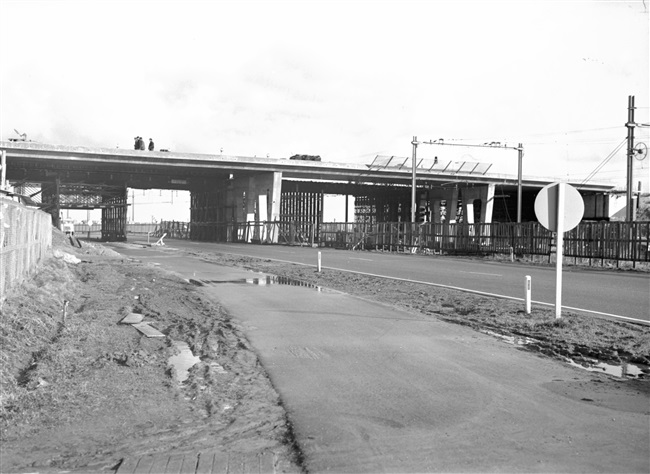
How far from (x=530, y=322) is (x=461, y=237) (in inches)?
1282

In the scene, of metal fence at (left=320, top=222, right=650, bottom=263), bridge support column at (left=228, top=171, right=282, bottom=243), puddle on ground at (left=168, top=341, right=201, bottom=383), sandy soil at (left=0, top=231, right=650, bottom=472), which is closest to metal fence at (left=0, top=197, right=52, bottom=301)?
sandy soil at (left=0, top=231, right=650, bottom=472)

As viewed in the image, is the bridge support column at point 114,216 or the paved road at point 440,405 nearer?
the paved road at point 440,405

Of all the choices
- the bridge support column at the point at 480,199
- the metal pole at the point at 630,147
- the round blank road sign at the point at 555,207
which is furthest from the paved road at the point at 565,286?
the bridge support column at the point at 480,199

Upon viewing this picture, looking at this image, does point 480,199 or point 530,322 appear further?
point 480,199

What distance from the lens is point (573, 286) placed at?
19922 mm

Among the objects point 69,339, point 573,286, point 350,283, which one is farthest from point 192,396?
point 573,286

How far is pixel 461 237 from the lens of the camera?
44062 mm

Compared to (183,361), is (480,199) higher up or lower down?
higher up

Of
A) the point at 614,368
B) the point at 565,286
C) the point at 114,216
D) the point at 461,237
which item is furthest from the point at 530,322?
the point at 114,216

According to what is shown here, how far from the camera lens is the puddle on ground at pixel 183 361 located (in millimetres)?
7887

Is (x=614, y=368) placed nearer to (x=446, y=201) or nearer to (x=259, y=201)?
(x=259, y=201)

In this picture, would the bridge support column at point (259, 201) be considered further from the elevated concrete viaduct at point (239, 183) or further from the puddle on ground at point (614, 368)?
the puddle on ground at point (614, 368)

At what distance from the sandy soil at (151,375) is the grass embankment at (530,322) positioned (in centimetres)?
3

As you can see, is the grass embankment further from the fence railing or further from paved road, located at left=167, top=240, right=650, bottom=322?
the fence railing
